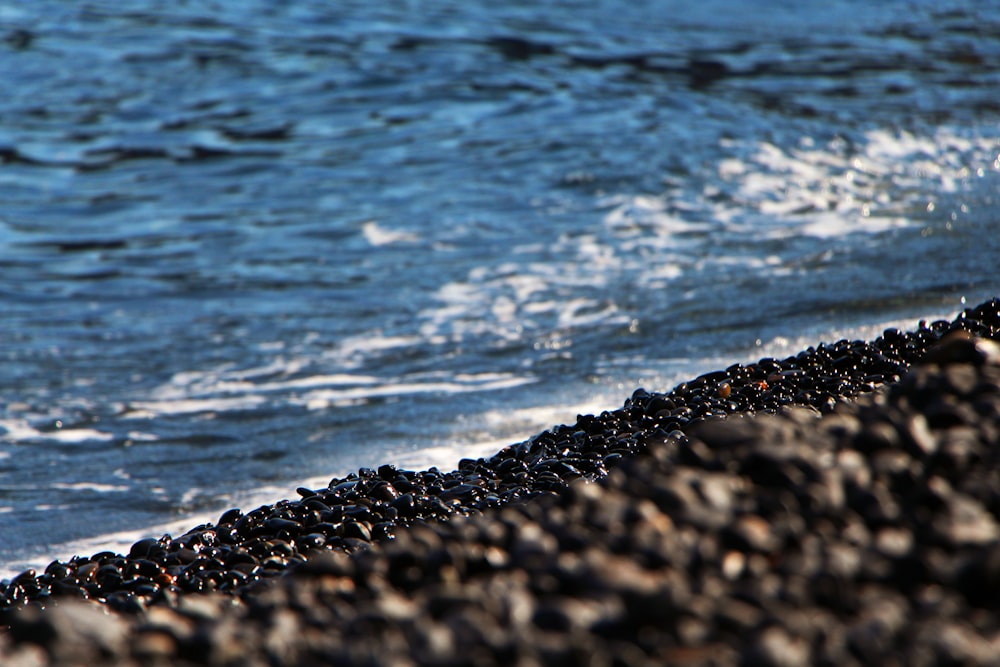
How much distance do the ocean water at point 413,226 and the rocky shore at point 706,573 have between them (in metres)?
2.77

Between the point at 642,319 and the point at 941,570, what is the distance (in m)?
Answer: 5.38

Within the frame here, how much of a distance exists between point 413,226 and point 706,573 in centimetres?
797

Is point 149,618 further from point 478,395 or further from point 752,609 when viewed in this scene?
point 478,395

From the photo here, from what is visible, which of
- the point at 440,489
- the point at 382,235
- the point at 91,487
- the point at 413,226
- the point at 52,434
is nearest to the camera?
the point at 440,489

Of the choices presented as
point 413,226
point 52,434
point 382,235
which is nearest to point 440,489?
point 52,434

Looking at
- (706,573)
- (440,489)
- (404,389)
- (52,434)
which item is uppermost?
(706,573)

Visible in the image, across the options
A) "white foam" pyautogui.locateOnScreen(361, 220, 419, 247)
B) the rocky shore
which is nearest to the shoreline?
the rocky shore

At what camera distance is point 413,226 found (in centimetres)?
959

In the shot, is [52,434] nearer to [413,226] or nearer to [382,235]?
[382,235]

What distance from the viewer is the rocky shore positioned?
1668mm

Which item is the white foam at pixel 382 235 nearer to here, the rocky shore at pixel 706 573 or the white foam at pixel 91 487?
the white foam at pixel 91 487

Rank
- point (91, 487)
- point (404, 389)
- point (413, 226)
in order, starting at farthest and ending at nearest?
point (413, 226)
point (404, 389)
point (91, 487)

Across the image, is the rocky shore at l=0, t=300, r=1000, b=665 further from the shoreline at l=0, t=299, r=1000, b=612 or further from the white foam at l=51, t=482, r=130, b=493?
the white foam at l=51, t=482, r=130, b=493

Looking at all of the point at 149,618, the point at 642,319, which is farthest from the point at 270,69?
the point at 149,618
